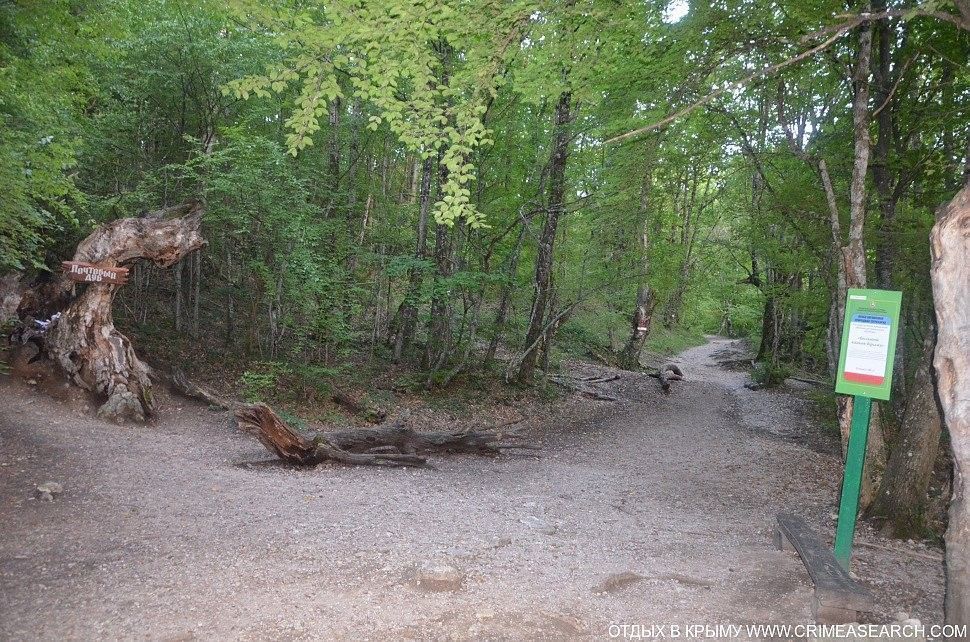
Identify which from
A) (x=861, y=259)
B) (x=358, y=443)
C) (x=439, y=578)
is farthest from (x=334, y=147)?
(x=439, y=578)

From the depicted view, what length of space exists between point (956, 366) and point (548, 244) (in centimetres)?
1104

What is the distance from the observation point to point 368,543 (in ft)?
14.6

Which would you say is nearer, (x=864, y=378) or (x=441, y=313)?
(x=864, y=378)

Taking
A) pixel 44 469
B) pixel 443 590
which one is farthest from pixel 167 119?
pixel 443 590

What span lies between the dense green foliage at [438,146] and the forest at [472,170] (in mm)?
58

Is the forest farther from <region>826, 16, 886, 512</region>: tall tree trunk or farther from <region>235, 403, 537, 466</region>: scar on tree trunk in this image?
<region>235, 403, 537, 466</region>: scar on tree trunk

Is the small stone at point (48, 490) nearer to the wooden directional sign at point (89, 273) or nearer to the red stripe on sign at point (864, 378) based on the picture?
the wooden directional sign at point (89, 273)

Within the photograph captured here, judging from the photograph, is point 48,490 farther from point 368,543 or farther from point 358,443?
point 358,443

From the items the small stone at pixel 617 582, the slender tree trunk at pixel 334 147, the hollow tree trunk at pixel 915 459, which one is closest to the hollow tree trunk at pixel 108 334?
the slender tree trunk at pixel 334 147

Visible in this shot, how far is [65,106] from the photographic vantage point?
787 centimetres

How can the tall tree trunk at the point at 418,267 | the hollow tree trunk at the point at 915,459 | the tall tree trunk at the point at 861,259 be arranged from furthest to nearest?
the tall tree trunk at the point at 418,267, the tall tree trunk at the point at 861,259, the hollow tree trunk at the point at 915,459

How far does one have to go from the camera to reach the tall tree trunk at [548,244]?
1330 centimetres

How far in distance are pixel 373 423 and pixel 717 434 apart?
7.35m

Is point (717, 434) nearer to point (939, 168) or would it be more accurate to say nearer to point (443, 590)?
point (939, 168)
